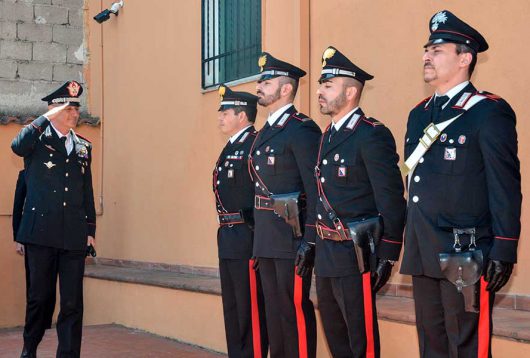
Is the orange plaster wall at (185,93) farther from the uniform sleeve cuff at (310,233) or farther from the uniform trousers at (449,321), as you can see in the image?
the uniform trousers at (449,321)

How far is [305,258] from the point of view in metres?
4.89

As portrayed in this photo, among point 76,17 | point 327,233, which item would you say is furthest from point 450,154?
point 76,17

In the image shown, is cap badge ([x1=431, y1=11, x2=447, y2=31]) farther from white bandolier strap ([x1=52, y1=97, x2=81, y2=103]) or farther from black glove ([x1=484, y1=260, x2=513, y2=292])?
white bandolier strap ([x1=52, y1=97, x2=81, y2=103])

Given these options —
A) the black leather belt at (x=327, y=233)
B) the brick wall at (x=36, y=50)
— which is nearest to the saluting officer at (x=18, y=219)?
the black leather belt at (x=327, y=233)

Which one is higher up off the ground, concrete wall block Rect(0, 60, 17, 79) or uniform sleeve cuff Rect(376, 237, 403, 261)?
concrete wall block Rect(0, 60, 17, 79)

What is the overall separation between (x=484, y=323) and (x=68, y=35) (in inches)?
315

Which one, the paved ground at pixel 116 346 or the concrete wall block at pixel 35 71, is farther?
the concrete wall block at pixel 35 71

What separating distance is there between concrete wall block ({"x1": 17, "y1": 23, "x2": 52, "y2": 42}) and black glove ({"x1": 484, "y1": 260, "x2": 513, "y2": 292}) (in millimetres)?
7874

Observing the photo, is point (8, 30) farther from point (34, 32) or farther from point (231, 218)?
point (231, 218)

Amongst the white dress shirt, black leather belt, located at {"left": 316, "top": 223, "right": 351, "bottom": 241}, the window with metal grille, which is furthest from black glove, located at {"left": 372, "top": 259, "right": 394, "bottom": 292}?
the window with metal grille

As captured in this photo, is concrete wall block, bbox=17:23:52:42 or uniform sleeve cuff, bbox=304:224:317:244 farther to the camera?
concrete wall block, bbox=17:23:52:42

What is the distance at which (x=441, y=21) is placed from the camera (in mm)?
4086

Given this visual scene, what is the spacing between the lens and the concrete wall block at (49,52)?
10500 mm

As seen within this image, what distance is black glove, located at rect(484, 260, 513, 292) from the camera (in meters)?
3.71
